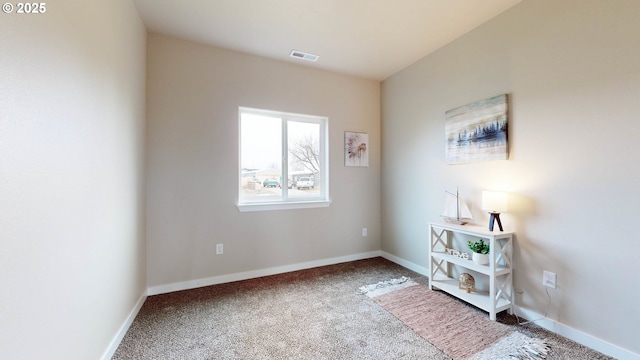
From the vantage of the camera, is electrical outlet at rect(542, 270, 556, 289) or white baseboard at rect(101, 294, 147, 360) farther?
electrical outlet at rect(542, 270, 556, 289)

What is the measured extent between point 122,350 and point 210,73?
2.60 meters

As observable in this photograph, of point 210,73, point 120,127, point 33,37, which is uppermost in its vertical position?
point 210,73

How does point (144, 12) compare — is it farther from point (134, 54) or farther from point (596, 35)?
point (596, 35)

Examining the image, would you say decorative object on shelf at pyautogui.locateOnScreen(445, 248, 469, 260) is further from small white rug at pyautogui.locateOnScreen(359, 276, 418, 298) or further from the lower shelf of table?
small white rug at pyautogui.locateOnScreen(359, 276, 418, 298)

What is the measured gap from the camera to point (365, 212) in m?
3.73

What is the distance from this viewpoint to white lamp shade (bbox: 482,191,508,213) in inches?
83.5

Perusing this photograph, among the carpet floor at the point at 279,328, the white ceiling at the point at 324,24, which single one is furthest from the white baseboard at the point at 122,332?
the white ceiling at the point at 324,24

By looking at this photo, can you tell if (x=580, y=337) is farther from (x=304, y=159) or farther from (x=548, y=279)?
(x=304, y=159)

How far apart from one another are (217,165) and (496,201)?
2779mm

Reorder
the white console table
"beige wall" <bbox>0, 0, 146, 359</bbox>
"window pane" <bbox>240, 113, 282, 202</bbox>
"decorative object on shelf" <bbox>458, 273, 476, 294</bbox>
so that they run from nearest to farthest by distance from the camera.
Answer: "beige wall" <bbox>0, 0, 146, 359</bbox> < the white console table < "decorative object on shelf" <bbox>458, 273, 476, 294</bbox> < "window pane" <bbox>240, 113, 282, 202</bbox>

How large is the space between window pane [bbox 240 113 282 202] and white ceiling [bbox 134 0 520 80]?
32.0 inches

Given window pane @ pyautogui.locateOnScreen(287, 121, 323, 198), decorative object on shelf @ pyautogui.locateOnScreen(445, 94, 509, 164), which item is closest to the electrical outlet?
decorative object on shelf @ pyautogui.locateOnScreen(445, 94, 509, 164)

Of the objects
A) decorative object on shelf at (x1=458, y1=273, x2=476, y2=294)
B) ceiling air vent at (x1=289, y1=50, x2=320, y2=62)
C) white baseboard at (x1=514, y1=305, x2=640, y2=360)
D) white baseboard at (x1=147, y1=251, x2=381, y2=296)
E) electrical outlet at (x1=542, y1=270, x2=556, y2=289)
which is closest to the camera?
white baseboard at (x1=514, y1=305, x2=640, y2=360)

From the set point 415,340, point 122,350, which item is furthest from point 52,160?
point 415,340
